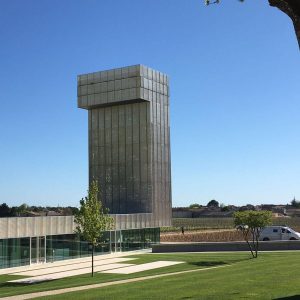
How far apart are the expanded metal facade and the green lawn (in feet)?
87.6

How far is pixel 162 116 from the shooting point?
6200cm

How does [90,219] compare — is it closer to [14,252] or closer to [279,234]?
[14,252]

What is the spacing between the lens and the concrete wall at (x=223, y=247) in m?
44.2

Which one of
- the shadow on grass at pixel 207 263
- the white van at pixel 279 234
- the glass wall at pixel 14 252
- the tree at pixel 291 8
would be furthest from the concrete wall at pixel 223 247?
the tree at pixel 291 8

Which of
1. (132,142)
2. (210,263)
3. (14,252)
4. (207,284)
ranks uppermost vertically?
(132,142)

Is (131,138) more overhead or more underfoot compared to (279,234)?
more overhead

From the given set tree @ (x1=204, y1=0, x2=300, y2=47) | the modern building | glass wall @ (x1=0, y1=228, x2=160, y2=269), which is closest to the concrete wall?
glass wall @ (x1=0, y1=228, x2=160, y2=269)

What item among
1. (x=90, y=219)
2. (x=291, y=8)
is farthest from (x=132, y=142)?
(x=291, y=8)

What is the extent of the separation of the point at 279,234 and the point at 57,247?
2257cm

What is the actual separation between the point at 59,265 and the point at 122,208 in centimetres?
2284

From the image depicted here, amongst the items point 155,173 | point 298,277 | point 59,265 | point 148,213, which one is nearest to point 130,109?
point 155,173

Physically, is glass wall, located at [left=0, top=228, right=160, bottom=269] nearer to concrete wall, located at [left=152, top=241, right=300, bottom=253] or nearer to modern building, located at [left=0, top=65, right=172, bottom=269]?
modern building, located at [left=0, top=65, right=172, bottom=269]

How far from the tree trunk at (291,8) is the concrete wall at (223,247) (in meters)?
37.7

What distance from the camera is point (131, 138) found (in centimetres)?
6103
